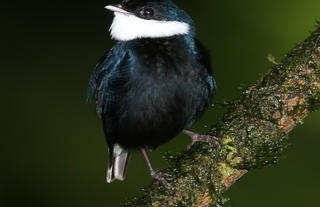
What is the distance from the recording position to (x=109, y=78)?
466 cm

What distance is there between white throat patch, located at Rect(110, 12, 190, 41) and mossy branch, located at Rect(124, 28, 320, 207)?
118 cm

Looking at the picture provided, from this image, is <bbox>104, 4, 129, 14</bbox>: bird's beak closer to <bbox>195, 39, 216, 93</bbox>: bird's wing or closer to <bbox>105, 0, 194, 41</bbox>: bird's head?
<bbox>105, 0, 194, 41</bbox>: bird's head

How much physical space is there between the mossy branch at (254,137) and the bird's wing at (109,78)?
1.08m

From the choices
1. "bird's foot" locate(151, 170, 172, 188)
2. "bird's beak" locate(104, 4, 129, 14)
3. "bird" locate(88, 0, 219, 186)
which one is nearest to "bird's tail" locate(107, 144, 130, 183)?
"bird" locate(88, 0, 219, 186)

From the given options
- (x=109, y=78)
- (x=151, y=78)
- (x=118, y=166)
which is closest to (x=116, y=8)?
(x=109, y=78)

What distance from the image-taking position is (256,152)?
12.4 ft

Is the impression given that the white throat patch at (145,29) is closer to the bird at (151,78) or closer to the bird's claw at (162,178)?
the bird at (151,78)

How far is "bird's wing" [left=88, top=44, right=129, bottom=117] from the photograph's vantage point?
14.9 ft

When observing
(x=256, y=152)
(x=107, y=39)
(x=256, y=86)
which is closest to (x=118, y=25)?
(x=256, y=86)

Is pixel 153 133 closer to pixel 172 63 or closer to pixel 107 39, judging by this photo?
pixel 172 63

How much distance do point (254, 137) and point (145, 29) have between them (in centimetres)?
157

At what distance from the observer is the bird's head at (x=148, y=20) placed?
467cm

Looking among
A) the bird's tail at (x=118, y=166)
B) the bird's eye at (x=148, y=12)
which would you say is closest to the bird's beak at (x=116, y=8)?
the bird's eye at (x=148, y=12)

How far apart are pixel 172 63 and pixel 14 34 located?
140 inches
